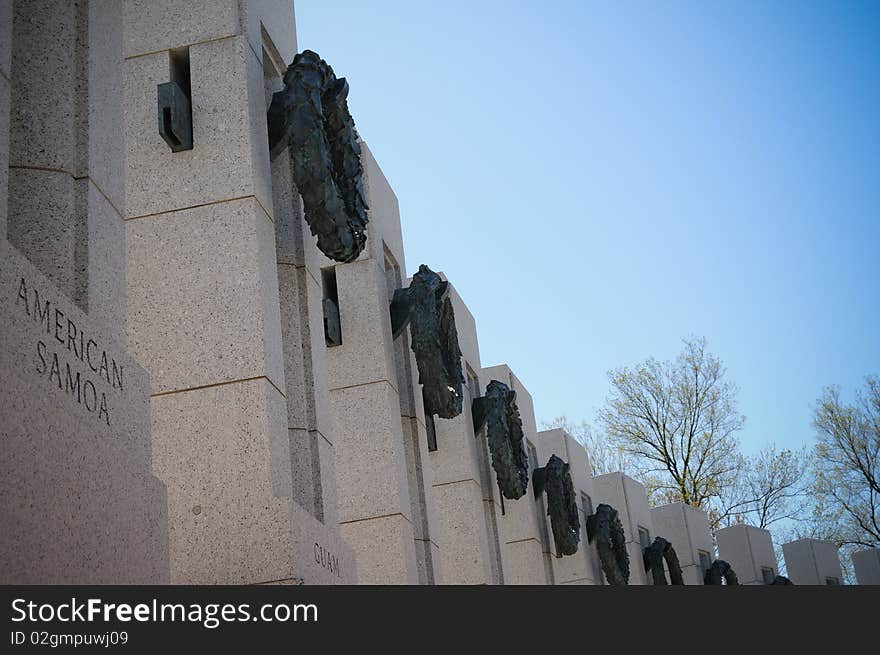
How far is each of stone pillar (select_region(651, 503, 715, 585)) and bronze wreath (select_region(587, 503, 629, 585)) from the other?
802cm

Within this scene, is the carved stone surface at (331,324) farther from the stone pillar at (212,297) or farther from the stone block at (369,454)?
the stone pillar at (212,297)

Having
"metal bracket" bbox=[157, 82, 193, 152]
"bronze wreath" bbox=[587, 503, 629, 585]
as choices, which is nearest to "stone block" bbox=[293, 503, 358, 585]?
"metal bracket" bbox=[157, 82, 193, 152]

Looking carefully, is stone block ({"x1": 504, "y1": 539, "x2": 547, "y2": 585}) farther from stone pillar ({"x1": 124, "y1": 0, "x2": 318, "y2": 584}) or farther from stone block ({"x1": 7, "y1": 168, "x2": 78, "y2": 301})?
stone block ({"x1": 7, "y1": 168, "x2": 78, "y2": 301})

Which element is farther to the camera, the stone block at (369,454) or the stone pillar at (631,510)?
the stone pillar at (631,510)

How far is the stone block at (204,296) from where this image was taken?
877 cm

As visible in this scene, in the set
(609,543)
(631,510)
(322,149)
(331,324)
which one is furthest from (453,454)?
(631,510)

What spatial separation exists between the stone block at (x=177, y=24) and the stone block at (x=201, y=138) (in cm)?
8

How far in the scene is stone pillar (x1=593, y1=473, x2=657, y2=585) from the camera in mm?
27906

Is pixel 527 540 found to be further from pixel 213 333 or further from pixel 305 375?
pixel 213 333

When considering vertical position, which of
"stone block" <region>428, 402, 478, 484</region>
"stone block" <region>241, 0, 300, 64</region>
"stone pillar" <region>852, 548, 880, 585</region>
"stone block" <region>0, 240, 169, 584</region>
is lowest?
"stone block" <region>0, 240, 169, 584</region>

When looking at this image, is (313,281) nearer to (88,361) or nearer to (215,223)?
(215,223)

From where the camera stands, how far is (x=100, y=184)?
6457mm

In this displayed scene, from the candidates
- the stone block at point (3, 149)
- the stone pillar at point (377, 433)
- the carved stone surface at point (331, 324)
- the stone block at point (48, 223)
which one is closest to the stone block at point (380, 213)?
the stone pillar at point (377, 433)
